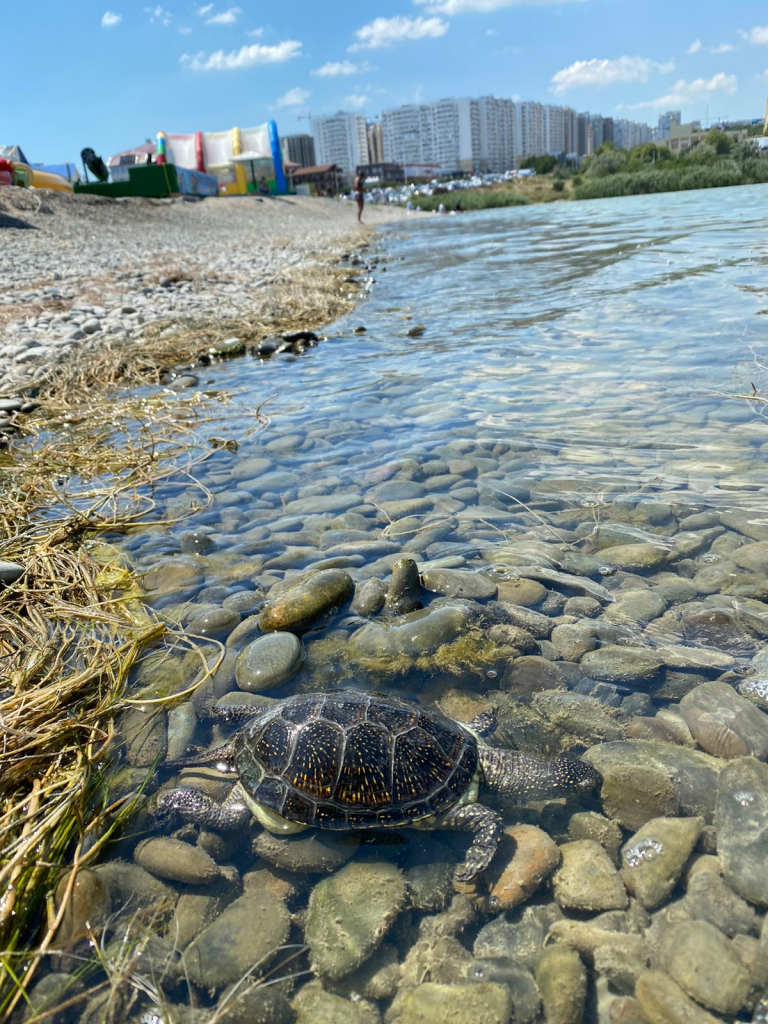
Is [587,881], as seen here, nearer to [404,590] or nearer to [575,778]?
[575,778]

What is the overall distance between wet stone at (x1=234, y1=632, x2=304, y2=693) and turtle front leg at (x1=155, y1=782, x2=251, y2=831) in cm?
69

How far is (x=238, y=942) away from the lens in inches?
86.6

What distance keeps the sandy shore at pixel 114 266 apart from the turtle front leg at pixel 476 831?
890cm

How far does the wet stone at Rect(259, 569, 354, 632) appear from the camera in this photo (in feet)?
12.4

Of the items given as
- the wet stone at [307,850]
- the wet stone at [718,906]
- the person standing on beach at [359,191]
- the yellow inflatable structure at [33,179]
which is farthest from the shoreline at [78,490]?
the person standing on beach at [359,191]

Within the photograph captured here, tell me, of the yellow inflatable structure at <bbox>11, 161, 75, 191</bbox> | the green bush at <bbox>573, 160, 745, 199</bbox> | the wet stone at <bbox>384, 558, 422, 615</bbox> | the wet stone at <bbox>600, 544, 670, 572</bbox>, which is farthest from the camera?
the green bush at <bbox>573, 160, 745, 199</bbox>

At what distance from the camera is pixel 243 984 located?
2086 millimetres

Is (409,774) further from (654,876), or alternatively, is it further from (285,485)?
(285,485)

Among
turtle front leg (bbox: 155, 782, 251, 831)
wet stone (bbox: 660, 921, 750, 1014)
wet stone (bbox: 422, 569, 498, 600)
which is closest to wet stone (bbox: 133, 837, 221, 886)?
turtle front leg (bbox: 155, 782, 251, 831)

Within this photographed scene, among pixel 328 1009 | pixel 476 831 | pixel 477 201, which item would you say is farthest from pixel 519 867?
pixel 477 201

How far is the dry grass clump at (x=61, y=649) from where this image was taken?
232cm

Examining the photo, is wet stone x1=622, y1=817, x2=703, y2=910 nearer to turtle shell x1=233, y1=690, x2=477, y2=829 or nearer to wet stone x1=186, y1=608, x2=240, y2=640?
turtle shell x1=233, y1=690, x2=477, y2=829

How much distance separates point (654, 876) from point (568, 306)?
1252 centimetres

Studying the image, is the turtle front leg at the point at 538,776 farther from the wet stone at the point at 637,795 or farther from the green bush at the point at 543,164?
the green bush at the point at 543,164
